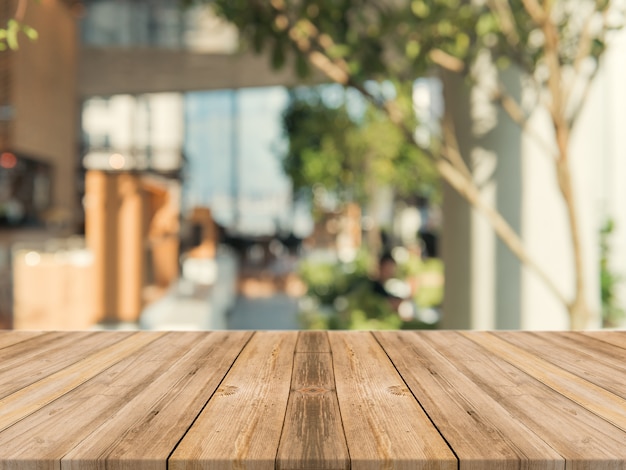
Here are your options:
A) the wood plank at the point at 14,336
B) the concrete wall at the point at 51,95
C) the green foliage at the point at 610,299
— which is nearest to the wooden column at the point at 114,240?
the wood plank at the point at 14,336

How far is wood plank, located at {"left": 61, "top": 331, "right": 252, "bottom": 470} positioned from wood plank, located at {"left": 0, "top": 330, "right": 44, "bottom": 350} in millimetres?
534

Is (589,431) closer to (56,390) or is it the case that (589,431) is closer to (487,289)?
(56,390)

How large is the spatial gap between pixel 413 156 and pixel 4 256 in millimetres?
5751

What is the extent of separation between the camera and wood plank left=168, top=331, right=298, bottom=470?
2.66ft

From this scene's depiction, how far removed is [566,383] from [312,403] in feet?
1.77

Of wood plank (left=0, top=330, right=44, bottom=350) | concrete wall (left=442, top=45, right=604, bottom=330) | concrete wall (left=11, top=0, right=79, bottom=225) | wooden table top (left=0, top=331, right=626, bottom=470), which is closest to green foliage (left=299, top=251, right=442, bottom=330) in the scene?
concrete wall (left=442, top=45, right=604, bottom=330)

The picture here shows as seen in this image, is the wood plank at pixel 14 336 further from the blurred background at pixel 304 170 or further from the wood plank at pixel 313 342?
the blurred background at pixel 304 170

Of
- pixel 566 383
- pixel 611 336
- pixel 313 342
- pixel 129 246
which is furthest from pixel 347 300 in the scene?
pixel 566 383

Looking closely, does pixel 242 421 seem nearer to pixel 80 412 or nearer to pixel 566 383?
pixel 80 412

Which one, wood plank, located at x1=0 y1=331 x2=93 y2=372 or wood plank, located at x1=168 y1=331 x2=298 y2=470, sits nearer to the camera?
wood plank, located at x1=168 y1=331 x2=298 y2=470

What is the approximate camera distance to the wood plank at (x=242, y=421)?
2.66 ft

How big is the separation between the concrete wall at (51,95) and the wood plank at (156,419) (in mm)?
9488

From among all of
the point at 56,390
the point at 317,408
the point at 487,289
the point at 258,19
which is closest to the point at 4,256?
Result: the point at 258,19

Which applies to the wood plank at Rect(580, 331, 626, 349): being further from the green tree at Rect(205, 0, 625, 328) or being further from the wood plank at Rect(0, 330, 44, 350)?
the wood plank at Rect(0, 330, 44, 350)
